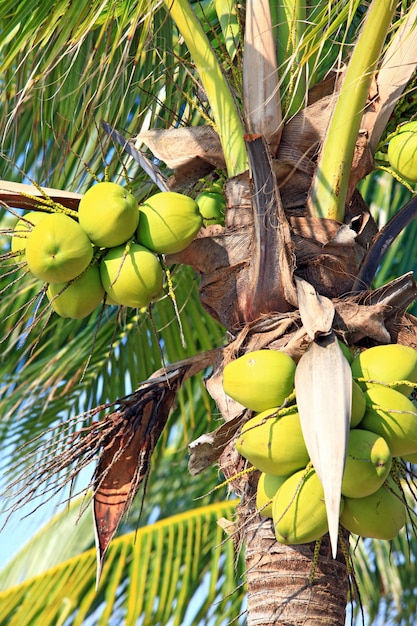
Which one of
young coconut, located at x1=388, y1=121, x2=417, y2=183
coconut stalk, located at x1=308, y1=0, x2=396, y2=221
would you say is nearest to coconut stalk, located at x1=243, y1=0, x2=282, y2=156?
coconut stalk, located at x1=308, y1=0, x2=396, y2=221

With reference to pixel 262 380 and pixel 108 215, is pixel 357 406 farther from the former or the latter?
pixel 108 215

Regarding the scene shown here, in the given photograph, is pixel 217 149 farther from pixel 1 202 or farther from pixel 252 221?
pixel 1 202

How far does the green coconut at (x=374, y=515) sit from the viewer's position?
55.9 inches

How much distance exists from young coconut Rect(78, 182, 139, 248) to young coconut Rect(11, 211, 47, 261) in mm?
116

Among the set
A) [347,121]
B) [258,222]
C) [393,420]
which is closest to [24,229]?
[258,222]

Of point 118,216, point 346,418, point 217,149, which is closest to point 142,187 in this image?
point 217,149

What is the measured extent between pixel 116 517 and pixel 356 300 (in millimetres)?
682

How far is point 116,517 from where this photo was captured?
178 centimetres

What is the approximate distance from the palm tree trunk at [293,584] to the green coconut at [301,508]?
22 cm

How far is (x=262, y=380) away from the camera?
146 cm

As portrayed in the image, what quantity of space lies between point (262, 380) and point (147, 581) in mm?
2327

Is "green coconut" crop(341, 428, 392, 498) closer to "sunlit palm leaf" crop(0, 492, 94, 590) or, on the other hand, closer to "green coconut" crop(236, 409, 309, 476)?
"green coconut" crop(236, 409, 309, 476)

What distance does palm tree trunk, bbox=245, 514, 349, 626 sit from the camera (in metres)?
1.58

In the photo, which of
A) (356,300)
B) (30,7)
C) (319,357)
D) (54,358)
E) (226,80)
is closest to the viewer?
(319,357)
